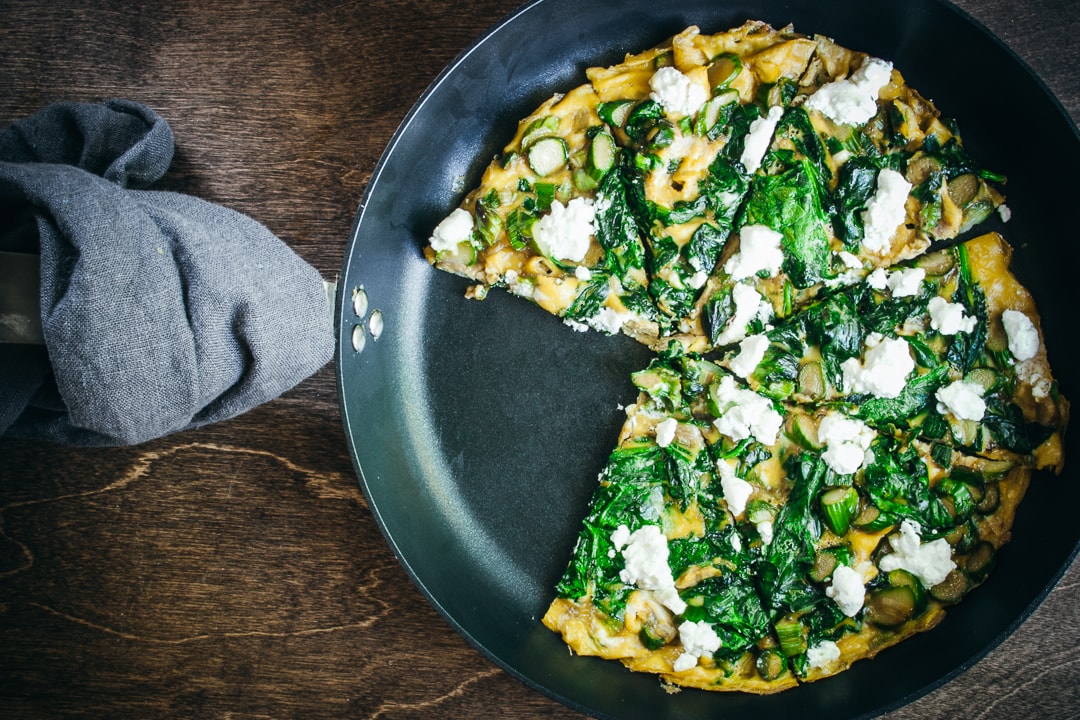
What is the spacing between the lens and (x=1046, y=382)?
271 cm

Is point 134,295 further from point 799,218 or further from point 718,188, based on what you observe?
point 799,218

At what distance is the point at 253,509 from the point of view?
9.66 ft

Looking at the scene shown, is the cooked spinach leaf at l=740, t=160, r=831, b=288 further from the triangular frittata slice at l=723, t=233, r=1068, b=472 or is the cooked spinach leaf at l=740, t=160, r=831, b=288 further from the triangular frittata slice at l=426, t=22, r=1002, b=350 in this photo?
the triangular frittata slice at l=723, t=233, r=1068, b=472

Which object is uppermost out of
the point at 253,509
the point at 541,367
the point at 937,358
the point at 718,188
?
the point at 718,188

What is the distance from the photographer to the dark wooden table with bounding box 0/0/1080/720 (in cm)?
291

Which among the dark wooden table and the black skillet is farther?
the dark wooden table

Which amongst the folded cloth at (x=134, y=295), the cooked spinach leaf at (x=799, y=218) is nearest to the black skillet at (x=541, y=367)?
the folded cloth at (x=134, y=295)

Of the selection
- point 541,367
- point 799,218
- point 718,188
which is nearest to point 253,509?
point 541,367

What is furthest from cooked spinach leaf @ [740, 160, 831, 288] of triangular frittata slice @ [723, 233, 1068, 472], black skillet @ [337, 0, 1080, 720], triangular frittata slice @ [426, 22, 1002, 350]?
black skillet @ [337, 0, 1080, 720]

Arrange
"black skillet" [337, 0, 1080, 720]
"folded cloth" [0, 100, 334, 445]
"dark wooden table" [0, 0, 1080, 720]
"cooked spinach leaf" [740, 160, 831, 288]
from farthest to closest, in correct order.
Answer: "dark wooden table" [0, 0, 1080, 720] → "cooked spinach leaf" [740, 160, 831, 288] → "black skillet" [337, 0, 1080, 720] → "folded cloth" [0, 100, 334, 445]

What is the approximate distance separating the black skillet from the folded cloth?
0.27 metres

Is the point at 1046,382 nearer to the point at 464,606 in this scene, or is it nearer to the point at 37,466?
the point at 464,606

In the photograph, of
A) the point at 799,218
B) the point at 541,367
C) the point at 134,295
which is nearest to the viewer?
the point at 134,295

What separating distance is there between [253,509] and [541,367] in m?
1.35
